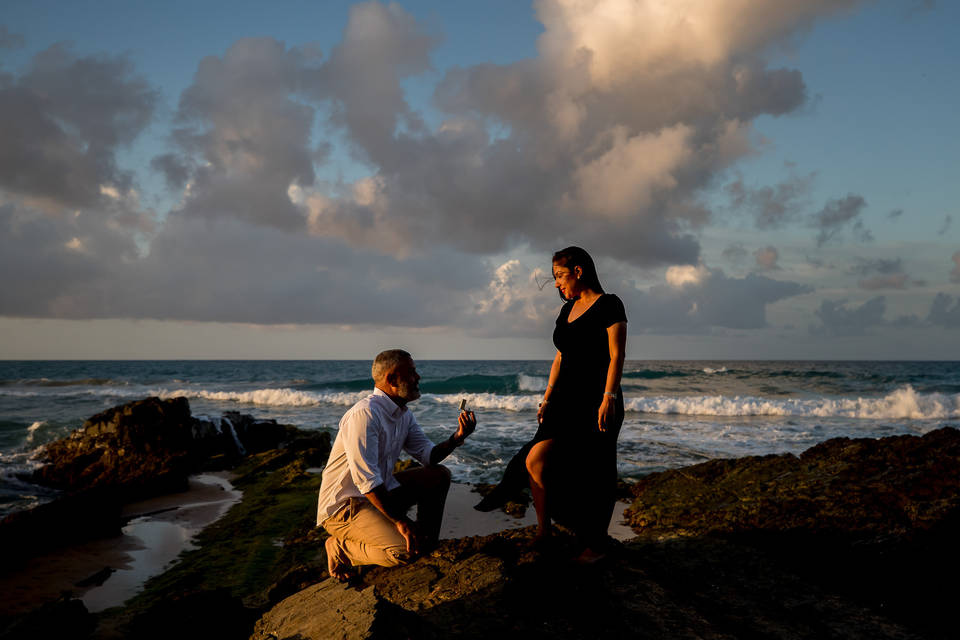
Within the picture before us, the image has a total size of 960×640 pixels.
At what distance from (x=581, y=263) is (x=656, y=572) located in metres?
2.11

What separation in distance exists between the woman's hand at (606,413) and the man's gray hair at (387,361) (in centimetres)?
131

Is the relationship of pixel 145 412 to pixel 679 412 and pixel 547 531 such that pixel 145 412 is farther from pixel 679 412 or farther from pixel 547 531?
pixel 679 412

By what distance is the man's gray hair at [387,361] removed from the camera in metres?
3.65

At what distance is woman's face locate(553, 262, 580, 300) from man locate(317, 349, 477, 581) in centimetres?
111

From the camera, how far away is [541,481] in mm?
3752

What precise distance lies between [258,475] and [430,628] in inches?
318

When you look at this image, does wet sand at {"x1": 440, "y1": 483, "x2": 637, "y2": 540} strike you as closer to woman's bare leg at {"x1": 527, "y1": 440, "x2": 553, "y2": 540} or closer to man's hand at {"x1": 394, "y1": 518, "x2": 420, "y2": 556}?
woman's bare leg at {"x1": 527, "y1": 440, "x2": 553, "y2": 540}

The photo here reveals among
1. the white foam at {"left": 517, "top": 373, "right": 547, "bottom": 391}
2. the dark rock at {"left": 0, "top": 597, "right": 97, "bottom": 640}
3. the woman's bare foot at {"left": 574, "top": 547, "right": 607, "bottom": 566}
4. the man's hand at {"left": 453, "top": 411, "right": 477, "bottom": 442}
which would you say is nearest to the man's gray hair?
the man's hand at {"left": 453, "top": 411, "right": 477, "bottom": 442}

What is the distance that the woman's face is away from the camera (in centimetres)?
386

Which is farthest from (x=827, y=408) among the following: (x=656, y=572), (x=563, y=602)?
(x=563, y=602)

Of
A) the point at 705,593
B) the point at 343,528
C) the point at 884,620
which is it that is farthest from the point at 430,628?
the point at 884,620

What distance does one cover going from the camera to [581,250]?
12.9ft

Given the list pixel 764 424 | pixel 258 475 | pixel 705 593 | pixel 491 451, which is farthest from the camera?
pixel 764 424

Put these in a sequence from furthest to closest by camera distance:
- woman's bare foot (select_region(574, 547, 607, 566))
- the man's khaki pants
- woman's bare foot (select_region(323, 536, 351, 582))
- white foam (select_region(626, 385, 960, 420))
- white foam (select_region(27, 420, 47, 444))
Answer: white foam (select_region(626, 385, 960, 420)) → white foam (select_region(27, 420, 47, 444)) → woman's bare foot (select_region(323, 536, 351, 582)) → the man's khaki pants → woman's bare foot (select_region(574, 547, 607, 566))
